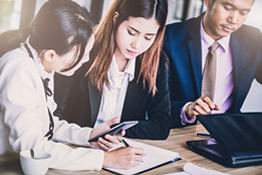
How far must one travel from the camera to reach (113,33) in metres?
1.80

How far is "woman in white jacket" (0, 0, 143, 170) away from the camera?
4.43 feet

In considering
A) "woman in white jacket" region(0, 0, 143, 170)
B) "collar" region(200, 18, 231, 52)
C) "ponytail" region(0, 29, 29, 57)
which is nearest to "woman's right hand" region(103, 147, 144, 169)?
"woman in white jacket" region(0, 0, 143, 170)

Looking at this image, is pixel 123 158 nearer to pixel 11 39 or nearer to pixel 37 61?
pixel 37 61

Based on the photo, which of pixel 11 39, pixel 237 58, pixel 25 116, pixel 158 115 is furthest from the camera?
pixel 237 58

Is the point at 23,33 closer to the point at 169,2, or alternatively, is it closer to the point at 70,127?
the point at 70,127

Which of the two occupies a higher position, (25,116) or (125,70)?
(125,70)

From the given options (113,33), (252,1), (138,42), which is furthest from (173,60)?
(252,1)

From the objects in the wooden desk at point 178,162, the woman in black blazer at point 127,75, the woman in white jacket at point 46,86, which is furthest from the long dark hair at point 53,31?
the wooden desk at point 178,162

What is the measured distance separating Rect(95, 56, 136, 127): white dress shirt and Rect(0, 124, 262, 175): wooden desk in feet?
0.79

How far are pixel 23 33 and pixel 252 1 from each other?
170 cm

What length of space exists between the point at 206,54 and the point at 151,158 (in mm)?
1009

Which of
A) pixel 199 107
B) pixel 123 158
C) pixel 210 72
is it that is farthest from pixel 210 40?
pixel 123 158

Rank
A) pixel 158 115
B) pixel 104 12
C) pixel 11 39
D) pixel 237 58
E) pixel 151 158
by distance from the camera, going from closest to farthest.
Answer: pixel 11 39
pixel 151 158
pixel 104 12
pixel 158 115
pixel 237 58

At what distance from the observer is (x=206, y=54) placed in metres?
2.34
